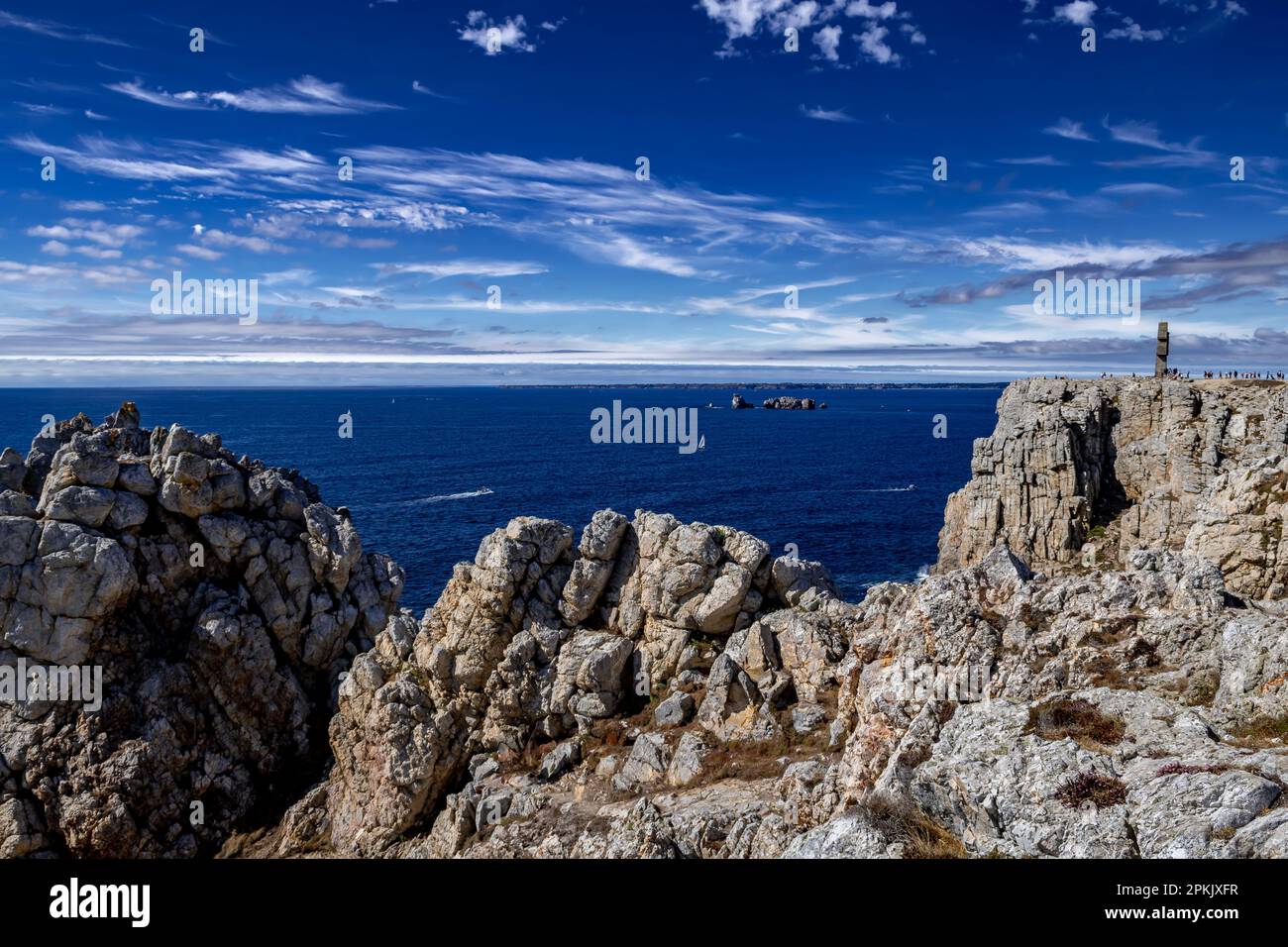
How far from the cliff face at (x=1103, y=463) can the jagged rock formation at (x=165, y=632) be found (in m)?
54.7

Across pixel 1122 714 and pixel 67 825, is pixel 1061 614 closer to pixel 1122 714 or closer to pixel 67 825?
pixel 1122 714

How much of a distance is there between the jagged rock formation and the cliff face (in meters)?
54.7

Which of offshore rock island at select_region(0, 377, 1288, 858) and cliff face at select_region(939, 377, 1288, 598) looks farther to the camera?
cliff face at select_region(939, 377, 1288, 598)

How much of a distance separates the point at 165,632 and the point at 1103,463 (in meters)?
75.9

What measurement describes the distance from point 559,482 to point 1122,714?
12954 centimetres

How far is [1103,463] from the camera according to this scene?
2810 inches

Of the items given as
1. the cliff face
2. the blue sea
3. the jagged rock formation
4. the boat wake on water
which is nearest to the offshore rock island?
the jagged rock formation

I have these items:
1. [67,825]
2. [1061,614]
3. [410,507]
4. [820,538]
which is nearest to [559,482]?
[410,507]

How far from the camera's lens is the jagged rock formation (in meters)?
38.4

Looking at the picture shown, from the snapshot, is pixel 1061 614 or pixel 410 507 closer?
pixel 1061 614

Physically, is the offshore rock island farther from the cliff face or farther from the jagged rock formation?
the cliff face

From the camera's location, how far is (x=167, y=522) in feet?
146

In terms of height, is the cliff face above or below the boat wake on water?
above

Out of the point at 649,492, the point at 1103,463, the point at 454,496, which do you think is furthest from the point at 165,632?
the point at 649,492
